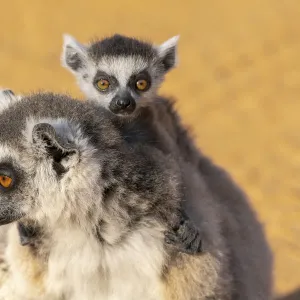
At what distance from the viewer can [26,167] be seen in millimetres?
3551

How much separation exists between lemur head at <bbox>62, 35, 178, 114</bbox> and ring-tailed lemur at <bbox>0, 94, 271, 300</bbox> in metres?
1.35

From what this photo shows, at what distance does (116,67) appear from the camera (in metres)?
5.65

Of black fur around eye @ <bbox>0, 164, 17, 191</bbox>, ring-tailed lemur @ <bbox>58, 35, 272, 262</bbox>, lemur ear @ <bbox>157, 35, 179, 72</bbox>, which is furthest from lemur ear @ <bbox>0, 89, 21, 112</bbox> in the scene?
lemur ear @ <bbox>157, 35, 179, 72</bbox>

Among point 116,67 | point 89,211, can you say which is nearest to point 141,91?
point 116,67

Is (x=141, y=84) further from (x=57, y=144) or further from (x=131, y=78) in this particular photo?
(x=57, y=144)

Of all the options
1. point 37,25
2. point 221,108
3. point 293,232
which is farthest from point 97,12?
point 293,232

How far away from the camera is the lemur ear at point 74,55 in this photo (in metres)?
5.87

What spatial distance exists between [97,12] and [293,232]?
1055 cm

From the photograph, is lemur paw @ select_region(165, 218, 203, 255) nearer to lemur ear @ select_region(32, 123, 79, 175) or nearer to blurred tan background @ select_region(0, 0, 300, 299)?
lemur ear @ select_region(32, 123, 79, 175)

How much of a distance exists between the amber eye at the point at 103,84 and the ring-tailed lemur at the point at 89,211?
1.36 metres

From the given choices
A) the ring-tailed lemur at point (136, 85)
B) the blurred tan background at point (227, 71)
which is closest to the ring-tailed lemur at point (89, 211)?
the ring-tailed lemur at point (136, 85)

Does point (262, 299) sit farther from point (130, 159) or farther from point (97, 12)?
point (97, 12)

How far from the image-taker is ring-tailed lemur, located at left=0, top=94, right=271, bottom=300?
3.52 meters

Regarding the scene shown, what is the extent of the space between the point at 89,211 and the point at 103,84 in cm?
209
